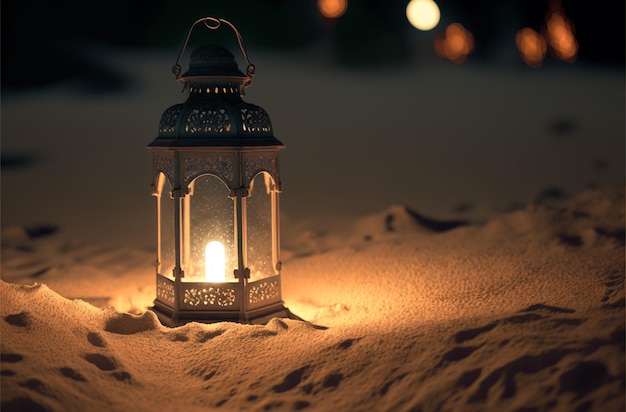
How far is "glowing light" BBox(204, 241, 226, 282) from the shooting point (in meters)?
4.69

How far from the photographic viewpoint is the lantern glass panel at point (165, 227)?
15.7 feet

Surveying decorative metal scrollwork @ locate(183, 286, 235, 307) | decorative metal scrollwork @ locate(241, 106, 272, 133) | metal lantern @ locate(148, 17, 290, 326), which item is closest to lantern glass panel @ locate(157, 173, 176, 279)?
metal lantern @ locate(148, 17, 290, 326)

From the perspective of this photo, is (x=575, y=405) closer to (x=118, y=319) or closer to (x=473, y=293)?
(x=473, y=293)

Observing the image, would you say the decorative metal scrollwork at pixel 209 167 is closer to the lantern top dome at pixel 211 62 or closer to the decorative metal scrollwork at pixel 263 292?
the lantern top dome at pixel 211 62

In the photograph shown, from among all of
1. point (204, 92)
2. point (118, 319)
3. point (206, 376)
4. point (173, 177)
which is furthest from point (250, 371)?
point (204, 92)

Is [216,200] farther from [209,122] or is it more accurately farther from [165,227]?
[209,122]

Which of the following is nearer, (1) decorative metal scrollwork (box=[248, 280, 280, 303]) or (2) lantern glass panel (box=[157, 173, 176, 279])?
(1) decorative metal scrollwork (box=[248, 280, 280, 303])

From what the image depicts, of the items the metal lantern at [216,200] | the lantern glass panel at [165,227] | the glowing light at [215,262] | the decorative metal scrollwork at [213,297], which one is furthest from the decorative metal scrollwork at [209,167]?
the decorative metal scrollwork at [213,297]

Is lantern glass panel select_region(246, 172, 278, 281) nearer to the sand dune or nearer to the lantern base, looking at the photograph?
the lantern base

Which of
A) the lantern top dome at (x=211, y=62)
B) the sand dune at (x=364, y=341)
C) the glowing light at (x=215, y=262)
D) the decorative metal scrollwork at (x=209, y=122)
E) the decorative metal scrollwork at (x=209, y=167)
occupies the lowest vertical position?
the sand dune at (x=364, y=341)

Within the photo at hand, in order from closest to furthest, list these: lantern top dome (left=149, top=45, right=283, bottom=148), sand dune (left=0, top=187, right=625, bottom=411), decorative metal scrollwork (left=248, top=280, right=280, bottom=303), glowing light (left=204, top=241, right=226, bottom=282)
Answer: sand dune (left=0, top=187, right=625, bottom=411) < lantern top dome (left=149, top=45, right=283, bottom=148) < decorative metal scrollwork (left=248, top=280, right=280, bottom=303) < glowing light (left=204, top=241, right=226, bottom=282)

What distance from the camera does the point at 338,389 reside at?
11.2ft

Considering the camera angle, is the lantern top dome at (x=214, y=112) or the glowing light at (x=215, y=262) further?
the glowing light at (x=215, y=262)

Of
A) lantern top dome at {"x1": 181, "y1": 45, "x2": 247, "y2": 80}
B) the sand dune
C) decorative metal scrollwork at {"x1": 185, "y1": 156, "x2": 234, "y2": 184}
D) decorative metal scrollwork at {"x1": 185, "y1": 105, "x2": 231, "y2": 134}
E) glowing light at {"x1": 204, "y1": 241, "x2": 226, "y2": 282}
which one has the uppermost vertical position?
lantern top dome at {"x1": 181, "y1": 45, "x2": 247, "y2": 80}
